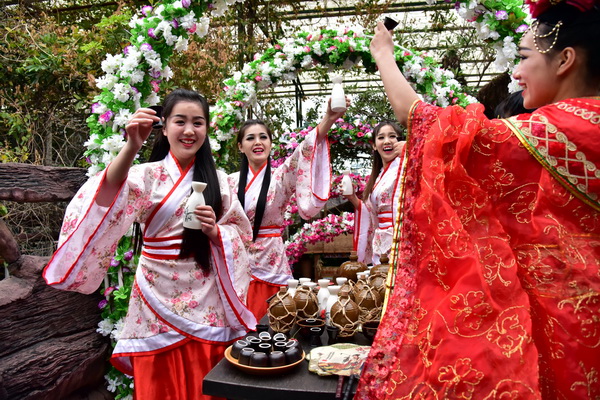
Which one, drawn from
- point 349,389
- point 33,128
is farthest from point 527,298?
point 33,128

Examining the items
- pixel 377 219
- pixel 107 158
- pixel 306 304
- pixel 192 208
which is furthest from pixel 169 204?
pixel 377 219

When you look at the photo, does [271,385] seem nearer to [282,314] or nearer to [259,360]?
[259,360]

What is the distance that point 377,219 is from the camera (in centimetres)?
452

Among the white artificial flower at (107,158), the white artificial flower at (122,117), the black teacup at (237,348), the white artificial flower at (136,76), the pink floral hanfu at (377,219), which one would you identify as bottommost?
the black teacup at (237,348)

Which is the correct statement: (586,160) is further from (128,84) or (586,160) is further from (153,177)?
(128,84)

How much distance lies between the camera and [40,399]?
2.64 meters

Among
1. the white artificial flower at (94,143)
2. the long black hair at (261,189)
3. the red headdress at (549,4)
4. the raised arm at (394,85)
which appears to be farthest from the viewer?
the long black hair at (261,189)

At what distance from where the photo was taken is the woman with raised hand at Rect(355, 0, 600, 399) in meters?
1.07

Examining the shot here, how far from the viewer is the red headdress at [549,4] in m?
1.21

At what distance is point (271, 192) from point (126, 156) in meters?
1.92

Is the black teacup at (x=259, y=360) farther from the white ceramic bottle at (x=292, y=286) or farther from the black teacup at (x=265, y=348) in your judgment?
the white ceramic bottle at (x=292, y=286)

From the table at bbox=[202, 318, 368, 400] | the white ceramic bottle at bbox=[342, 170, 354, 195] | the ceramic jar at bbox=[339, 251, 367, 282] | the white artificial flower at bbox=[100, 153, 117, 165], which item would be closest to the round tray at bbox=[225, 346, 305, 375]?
the table at bbox=[202, 318, 368, 400]

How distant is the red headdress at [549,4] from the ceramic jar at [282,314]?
158 cm

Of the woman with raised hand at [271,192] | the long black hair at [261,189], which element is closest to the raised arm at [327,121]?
the woman with raised hand at [271,192]
